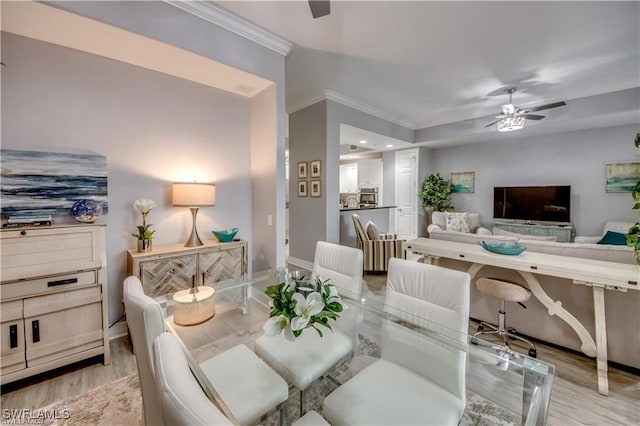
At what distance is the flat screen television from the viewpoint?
5.27 meters

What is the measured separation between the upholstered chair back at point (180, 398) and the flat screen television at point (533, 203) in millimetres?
6959

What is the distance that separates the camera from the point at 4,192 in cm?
193

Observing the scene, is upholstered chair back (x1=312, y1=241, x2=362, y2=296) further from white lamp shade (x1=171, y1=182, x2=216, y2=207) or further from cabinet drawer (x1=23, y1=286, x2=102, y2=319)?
cabinet drawer (x1=23, y1=286, x2=102, y2=319)

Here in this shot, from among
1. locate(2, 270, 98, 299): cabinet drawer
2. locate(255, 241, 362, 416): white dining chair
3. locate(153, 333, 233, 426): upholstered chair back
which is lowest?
locate(255, 241, 362, 416): white dining chair

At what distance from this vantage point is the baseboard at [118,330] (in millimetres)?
Answer: 2430

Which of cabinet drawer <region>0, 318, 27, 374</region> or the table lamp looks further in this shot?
the table lamp

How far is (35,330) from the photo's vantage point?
1.82m

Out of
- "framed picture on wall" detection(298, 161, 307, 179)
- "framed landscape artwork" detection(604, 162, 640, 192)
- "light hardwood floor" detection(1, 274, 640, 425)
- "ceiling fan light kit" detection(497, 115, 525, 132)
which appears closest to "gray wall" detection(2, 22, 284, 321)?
"light hardwood floor" detection(1, 274, 640, 425)

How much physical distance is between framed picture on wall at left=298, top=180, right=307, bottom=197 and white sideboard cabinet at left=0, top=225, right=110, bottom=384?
3007mm

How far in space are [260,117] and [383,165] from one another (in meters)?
5.22

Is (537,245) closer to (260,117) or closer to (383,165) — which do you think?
(260,117)

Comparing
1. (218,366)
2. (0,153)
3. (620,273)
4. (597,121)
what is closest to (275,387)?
(218,366)

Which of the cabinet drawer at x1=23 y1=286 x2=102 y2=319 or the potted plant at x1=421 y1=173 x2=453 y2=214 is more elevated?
the potted plant at x1=421 y1=173 x2=453 y2=214

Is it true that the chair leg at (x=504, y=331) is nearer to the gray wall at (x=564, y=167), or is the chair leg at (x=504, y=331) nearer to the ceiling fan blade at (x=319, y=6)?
the ceiling fan blade at (x=319, y=6)
